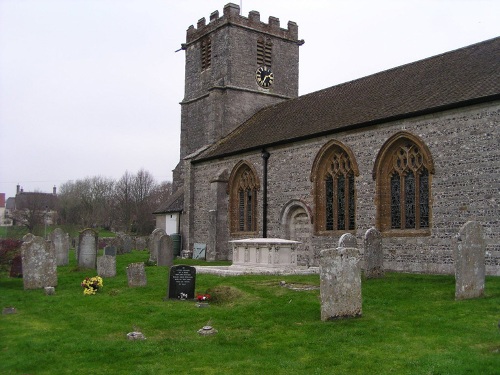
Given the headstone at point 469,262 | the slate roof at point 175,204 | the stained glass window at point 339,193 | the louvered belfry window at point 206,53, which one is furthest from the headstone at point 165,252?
the louvered belfry window at point 206,53

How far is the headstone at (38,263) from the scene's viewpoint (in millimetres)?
14703

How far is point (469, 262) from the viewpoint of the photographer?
444 inches

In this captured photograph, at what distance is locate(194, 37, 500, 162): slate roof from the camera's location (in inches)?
683

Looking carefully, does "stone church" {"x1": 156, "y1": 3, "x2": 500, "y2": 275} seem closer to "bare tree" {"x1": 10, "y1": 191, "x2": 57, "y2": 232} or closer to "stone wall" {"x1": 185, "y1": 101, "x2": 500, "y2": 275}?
"stone wall" {"x1": 185, "y1": 101, "x2": 500, "y2": 275}

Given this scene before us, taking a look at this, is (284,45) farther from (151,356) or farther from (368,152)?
(151,356)

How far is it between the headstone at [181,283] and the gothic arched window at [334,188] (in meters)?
8.69

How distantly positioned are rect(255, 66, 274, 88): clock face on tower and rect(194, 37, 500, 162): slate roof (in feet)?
11.7

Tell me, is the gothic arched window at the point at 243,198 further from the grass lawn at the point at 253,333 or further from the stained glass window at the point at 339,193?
the grass lawn at the point at 253,333

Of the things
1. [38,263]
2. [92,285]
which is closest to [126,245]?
[38,263]

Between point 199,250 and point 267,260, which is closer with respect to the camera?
point 267,260

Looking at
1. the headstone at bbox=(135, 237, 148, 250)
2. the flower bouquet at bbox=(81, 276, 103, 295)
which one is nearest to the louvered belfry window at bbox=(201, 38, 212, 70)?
the headstone at bbox=(135, 237, 148, 250)

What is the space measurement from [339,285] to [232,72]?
21.9 m

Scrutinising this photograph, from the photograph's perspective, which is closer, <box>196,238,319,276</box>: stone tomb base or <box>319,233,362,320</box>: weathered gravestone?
<box>319,233,362,320</box>: weathered gravestone

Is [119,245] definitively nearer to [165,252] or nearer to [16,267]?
[165,252]
